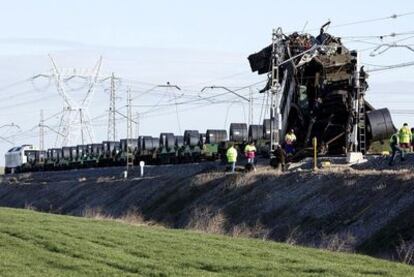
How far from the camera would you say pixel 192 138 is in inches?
2638

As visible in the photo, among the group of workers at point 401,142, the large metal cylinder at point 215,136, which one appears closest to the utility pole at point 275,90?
the group of workers at point 401,142

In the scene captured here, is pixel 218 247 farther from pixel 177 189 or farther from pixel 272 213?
pixel 177 189

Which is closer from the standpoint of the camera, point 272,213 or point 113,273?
point 113,273

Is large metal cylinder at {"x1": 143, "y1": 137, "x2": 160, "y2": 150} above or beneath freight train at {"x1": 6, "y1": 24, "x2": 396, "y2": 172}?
beneath

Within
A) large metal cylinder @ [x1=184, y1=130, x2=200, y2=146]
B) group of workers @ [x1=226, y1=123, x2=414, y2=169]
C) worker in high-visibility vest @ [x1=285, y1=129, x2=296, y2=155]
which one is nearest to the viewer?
group of workers @ [x1=226, y1=123, x2=414, y2=169]

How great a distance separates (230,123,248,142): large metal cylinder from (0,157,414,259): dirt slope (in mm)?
16609

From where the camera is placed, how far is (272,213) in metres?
28.7

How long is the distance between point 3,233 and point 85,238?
Result: 8.10 ft

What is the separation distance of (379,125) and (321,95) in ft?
10.5

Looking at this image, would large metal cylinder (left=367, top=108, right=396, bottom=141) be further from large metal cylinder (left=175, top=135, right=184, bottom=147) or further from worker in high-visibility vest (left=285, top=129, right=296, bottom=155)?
large metal cylinder (left=175, top=135, right=184, bottom=147)

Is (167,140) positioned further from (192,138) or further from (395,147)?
(395,147)

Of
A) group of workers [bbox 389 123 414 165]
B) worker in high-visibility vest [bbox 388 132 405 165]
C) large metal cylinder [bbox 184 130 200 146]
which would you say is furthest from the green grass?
large metal cylinder [bbox 184 130 200 146]

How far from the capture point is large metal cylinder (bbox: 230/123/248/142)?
62244 mm

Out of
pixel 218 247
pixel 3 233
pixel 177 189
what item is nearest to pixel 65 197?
pixel 177 189
